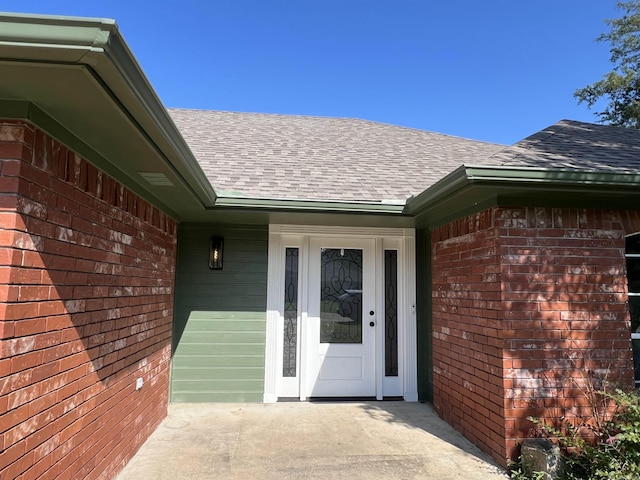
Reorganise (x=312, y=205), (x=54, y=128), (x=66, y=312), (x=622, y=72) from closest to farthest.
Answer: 1. (x=54, y=128)
2. (x=66, y=312)
3. (x=312, y=205)
4. (x=622, y=72)

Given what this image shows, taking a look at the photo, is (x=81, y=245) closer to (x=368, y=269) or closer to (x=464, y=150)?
(x=368, y=269)

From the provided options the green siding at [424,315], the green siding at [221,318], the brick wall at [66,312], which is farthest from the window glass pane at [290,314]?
the brick wall at [66,312]

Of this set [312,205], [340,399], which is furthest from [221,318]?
[312,205]

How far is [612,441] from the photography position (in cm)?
304

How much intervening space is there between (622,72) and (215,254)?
20748 millimetres

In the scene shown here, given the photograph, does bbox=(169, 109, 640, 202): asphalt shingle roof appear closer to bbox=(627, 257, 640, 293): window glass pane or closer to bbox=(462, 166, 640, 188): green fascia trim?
bbox=(462, 166, 640, 188): green fascia trim

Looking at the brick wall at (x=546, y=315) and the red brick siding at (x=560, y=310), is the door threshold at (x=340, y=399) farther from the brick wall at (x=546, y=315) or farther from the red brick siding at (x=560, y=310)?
the red brick siding at (x=560, y=310)

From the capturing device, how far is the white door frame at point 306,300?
5344 mm

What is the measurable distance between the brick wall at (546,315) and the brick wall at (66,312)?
3126 mm

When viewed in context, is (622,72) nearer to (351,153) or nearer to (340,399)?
(351,153)

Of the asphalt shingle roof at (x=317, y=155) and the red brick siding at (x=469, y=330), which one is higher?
the asphalt shingle roof at (x=317, y=155)

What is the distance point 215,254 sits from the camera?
5.35 m

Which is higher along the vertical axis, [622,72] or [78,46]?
[622,72]

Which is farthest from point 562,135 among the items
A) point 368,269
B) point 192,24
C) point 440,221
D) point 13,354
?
point 192,24
